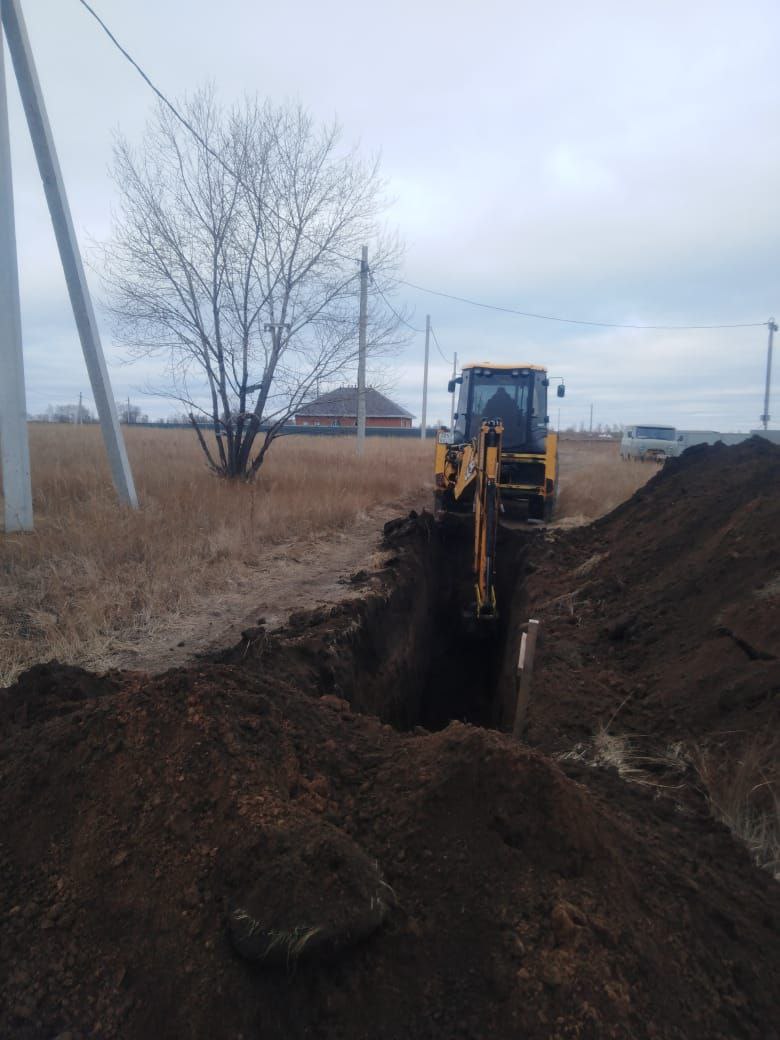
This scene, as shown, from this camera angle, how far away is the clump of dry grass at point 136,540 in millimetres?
6020

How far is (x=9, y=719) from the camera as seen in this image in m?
3.59

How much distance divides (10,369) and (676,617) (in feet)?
27.6

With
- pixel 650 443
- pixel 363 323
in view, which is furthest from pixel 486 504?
pixel 650 443

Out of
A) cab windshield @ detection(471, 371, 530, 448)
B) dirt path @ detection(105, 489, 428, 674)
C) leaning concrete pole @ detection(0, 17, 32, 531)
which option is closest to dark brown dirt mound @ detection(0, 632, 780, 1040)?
dirt path @ detection(105, 489, 428, 674)

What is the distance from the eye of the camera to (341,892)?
2.22 meters

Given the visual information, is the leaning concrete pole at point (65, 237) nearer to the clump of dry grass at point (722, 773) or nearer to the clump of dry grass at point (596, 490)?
the clump of dry grass at point (596, 490)

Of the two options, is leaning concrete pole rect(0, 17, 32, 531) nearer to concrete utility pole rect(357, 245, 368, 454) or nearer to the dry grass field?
the dry grass field

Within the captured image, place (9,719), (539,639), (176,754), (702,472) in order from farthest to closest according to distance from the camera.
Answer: (702,472) → (539,639) → (9,719) → (176,754)

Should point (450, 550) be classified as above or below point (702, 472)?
below

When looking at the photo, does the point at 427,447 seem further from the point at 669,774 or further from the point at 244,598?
the point at 669,774

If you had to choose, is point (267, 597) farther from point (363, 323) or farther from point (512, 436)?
point (363, 323)

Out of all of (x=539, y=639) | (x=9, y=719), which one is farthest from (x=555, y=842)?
(x=539, y=639)

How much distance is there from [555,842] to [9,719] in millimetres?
2705

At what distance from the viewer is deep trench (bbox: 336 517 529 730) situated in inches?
278
